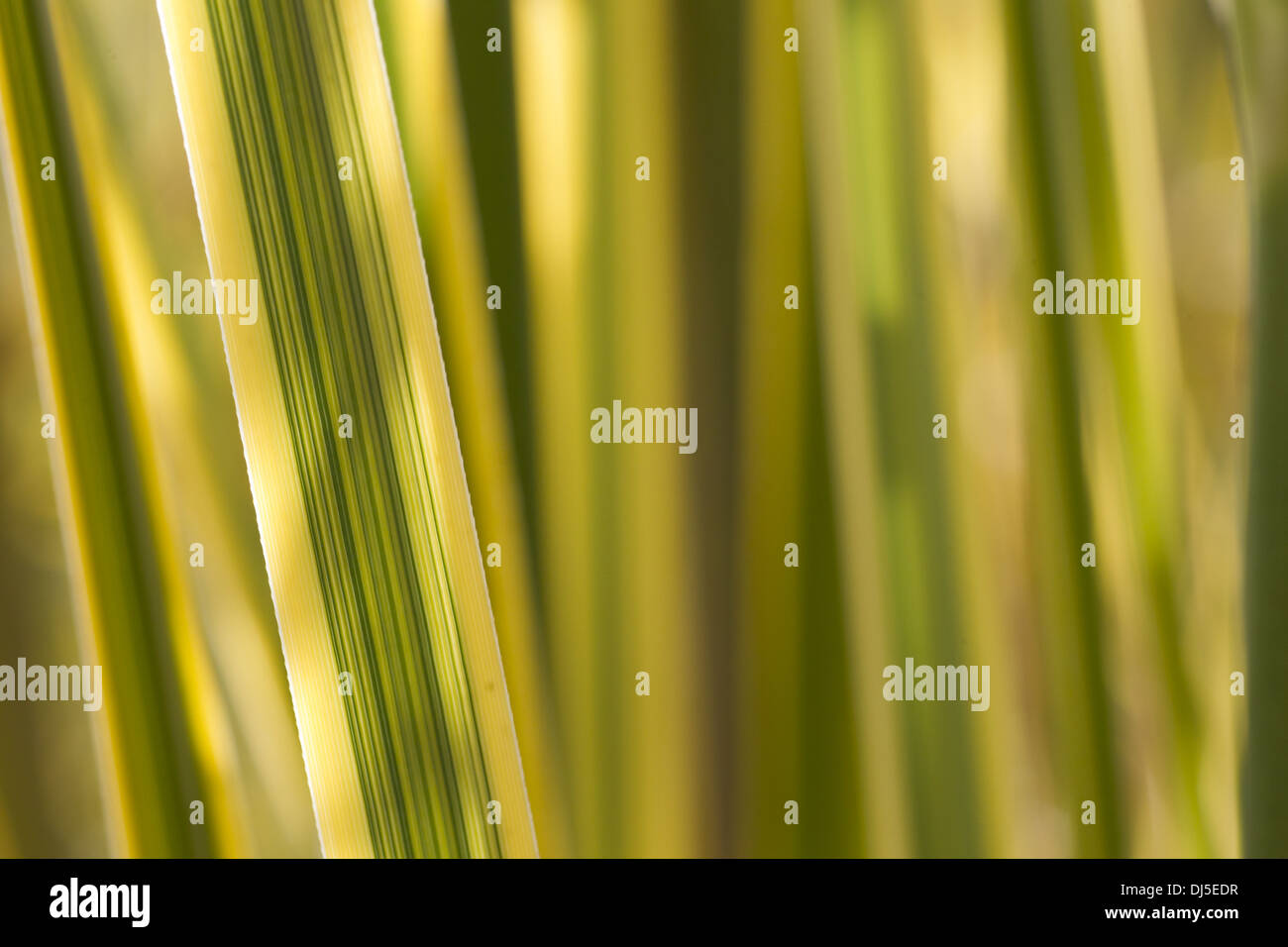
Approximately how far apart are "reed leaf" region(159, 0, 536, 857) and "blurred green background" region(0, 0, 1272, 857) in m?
0.03

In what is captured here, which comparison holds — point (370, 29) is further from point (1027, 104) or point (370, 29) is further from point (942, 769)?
point (942, 769)

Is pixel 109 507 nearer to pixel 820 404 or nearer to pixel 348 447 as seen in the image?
pixel 348 447

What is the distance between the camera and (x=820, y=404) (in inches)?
29.6

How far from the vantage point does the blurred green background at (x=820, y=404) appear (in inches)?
29.4

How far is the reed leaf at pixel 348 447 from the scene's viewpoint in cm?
73

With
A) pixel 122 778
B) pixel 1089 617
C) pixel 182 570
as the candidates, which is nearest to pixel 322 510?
pixel 182 570

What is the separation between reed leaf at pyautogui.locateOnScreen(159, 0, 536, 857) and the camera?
2.40 feet

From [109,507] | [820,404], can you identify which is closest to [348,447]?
[109,507]

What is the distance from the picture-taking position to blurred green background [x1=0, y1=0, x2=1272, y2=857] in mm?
746

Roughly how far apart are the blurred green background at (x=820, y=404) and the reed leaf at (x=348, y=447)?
3cm

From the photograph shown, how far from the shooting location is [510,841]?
741 mm

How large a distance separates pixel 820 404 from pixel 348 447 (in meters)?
0.45
